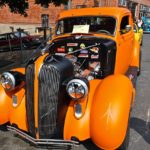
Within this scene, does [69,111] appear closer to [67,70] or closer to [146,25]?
[67,70]

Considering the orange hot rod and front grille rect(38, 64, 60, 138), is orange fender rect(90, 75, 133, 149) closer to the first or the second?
the orange hot rod

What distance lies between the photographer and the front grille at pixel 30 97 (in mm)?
4184

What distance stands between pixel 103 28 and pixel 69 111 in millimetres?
2480

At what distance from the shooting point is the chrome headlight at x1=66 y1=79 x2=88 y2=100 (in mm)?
4047

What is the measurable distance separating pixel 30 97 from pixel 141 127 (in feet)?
7.30

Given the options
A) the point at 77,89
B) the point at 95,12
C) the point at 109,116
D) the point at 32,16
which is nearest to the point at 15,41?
the point at 95,12

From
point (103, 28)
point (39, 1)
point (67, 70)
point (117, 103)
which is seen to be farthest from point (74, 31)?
point (39, 1)

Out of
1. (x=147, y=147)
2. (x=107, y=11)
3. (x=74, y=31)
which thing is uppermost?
(x=107, y=11)

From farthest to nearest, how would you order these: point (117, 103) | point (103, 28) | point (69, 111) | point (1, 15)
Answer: point (1, 15)
point (103, 28)
point (69, 111)
point (117, 103)

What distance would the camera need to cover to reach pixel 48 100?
4.14m

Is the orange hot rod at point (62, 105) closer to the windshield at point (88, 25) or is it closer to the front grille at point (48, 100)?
the front grille at point (48, 100)

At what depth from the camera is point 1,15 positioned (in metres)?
28.2

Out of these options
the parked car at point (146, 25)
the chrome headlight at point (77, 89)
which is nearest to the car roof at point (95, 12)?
the chrome headlight at point (77, 89)

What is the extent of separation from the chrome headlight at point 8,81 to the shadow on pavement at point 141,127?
229 cm
